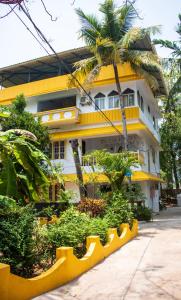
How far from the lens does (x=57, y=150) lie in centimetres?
2430

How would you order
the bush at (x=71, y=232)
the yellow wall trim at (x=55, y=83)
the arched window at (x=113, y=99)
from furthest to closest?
1. the arched window at (x=113, y=99)
2. the yellow wall trim at (x=55, y=83)
3. the bush at (x=71, y=232)

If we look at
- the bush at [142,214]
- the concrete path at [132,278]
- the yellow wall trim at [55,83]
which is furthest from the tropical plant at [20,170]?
the yellow wall trim at [55,83]

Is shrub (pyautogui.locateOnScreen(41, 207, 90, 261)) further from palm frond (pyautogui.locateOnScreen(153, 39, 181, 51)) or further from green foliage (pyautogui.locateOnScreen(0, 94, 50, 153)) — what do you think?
palm frond (pyautogui.locateOnScreen(153, 39, 181, 51))

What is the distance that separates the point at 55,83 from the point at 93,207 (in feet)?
46.0

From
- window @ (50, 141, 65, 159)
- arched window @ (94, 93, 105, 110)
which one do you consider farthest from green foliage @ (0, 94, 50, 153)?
arched window @ (94, 93, 105, 110)

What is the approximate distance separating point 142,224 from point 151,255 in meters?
8.73

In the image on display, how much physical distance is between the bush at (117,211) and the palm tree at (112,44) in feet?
18.9

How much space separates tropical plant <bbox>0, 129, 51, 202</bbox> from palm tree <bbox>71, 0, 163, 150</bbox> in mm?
11792

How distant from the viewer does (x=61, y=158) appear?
24.0 meters

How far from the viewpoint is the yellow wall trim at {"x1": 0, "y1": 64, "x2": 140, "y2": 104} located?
2181cm

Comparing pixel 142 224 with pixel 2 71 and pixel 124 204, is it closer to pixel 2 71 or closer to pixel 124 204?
pixel 124 204

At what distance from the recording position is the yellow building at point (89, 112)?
21609 mm

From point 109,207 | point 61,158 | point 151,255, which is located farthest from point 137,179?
point 151,255

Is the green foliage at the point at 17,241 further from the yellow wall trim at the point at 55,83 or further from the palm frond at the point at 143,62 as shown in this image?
the yellow wall trim at the point at 55,83
